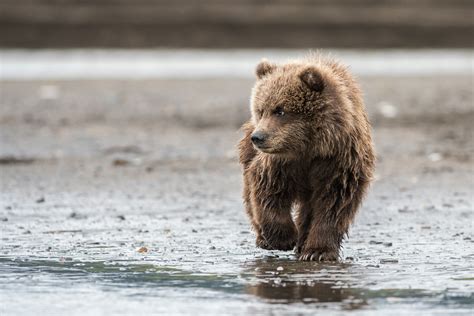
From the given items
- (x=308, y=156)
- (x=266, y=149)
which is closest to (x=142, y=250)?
(x=266, y=149)

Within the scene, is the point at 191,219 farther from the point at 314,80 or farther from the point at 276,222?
the point at 314,80

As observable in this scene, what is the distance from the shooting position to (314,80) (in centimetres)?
764

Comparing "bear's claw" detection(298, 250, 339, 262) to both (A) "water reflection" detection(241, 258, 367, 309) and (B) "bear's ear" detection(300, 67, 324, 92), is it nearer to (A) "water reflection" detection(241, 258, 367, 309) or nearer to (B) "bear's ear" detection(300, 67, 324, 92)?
(A) "water reflection" detection(241, 258, 367, 309)

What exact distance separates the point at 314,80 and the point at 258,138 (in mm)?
492

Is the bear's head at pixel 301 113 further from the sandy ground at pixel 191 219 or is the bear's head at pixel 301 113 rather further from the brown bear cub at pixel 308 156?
the sandy ground at pixel 191 219

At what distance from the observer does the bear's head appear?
24.8ft

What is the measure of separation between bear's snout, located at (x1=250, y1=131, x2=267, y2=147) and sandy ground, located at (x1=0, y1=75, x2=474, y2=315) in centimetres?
73

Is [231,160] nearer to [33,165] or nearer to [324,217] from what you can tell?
[33,165]

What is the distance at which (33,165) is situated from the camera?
41.7 ft

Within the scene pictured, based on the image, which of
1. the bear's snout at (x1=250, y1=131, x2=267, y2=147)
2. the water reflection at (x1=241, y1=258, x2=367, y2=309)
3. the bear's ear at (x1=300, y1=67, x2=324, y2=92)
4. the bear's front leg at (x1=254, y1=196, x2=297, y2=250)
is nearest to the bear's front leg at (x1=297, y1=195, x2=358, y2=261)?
the water reflection at (x1=241, y1=258, x2=367, y2=309)

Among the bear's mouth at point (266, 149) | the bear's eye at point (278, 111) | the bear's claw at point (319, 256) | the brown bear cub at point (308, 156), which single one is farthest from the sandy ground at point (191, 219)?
the bear's eye at point (278, 111)

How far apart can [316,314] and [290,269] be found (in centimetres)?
126

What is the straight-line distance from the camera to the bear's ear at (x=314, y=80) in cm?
764

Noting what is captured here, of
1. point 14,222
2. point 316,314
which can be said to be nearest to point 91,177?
point 14,222
